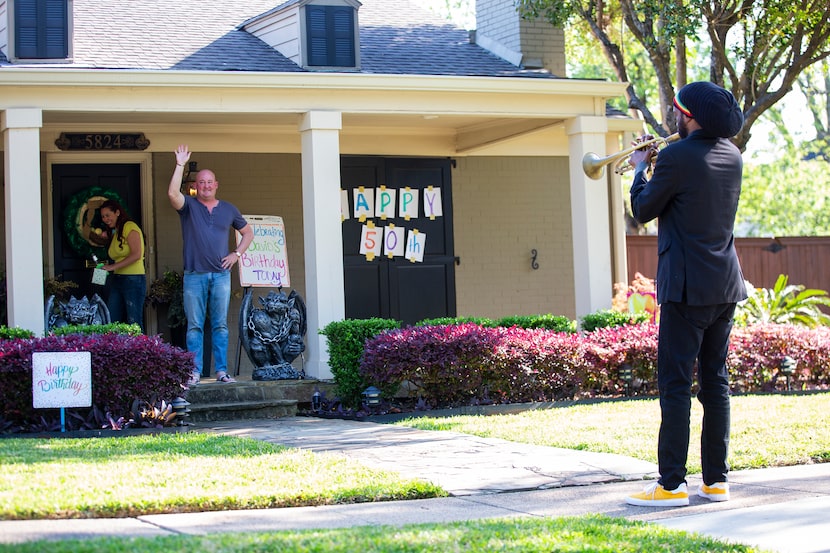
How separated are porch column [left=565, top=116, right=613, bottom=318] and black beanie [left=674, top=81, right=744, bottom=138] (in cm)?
654

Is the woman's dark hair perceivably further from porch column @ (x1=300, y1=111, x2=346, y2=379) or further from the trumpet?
the trumpet

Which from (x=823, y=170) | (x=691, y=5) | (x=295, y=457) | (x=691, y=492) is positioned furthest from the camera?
(x=823, y=170)

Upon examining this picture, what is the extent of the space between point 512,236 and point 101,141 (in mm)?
5385

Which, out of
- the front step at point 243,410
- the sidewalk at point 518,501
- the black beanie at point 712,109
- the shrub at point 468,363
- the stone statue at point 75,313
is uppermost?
the black beanie at point 712,109

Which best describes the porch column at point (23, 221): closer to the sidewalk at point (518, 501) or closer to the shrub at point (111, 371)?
the shrub at point (111, 371)

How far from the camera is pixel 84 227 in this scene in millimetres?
12602

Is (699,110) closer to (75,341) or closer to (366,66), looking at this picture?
(75,341)

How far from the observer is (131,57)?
11.5 metres

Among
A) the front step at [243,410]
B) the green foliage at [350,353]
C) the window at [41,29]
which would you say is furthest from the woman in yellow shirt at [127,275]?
the green foliage at [350,353]

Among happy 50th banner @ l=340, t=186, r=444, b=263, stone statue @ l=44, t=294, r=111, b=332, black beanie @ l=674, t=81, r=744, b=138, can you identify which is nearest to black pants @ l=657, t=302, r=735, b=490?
black beanie @ l=674, t=81, r=744, b=138

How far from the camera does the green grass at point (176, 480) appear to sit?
545cm

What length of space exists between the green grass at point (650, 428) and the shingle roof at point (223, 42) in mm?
4433

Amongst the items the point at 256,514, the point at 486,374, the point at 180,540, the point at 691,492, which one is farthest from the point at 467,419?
the point at 180,540

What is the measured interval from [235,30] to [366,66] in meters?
1.78
